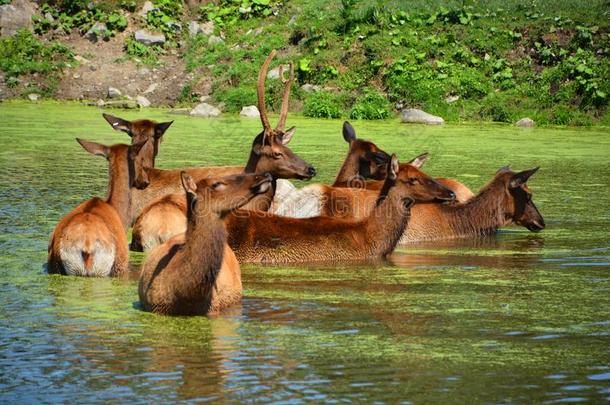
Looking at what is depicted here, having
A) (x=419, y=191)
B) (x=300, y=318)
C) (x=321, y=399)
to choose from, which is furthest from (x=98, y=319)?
(x=419, y=191)

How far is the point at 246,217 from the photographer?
9797 millimetres

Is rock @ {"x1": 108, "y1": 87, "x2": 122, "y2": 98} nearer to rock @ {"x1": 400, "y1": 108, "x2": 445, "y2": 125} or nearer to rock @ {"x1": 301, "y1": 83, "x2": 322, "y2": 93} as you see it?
rock @ {"x1": 301, "y1": 83, "x2": 322, "y2": 93}

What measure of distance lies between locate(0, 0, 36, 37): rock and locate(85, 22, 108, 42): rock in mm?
1508

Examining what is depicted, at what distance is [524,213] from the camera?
1218 cm

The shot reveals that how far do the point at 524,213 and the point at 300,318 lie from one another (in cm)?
508

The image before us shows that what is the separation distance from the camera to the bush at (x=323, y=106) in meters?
25.0

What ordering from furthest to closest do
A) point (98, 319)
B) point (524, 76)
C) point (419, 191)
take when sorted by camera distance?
point (524, 76)
point (419, 191)
point (98, 319)

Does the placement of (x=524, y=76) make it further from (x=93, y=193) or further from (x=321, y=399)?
(x=321, y=399)

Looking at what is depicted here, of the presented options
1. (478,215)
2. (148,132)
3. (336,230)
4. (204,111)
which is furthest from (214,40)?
(336,230)

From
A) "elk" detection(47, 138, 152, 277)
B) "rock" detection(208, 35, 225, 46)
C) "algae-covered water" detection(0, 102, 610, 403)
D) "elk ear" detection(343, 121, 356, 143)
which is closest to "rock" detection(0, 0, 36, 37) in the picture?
"rock" detection(208, 35, 225, 46)

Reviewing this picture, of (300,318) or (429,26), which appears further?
(429,26)

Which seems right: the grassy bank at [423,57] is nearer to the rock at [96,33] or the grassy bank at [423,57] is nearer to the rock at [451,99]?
the rock at [451,99]

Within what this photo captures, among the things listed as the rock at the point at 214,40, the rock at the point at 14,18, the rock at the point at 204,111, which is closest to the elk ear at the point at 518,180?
the rock at the point at 204,111

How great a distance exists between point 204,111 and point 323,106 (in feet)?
8.79
